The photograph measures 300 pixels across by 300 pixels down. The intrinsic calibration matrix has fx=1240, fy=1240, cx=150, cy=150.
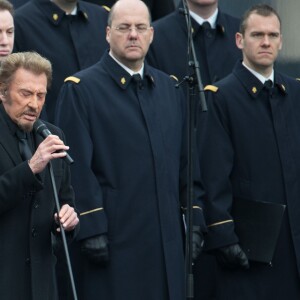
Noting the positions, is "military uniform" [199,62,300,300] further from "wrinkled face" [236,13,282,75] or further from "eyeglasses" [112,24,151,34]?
"eyeglasses" [112,24,151,34]

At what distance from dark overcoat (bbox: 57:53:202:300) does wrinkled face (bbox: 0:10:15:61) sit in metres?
0.44

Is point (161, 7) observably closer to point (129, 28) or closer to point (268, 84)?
point (268, 84)

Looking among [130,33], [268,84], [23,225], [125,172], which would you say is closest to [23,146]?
[23,225]

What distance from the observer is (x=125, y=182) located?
746cm

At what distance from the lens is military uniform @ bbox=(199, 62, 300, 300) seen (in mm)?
7918

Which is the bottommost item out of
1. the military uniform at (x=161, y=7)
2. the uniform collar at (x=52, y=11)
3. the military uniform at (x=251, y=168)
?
the military uniform at (x=251, y=168)

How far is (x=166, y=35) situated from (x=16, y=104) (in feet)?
7.77

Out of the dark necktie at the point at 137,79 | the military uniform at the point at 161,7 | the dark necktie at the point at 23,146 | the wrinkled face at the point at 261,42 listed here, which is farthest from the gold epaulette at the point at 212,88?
the dark necktie at the point at 23,146

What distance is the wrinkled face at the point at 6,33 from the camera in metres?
7.30

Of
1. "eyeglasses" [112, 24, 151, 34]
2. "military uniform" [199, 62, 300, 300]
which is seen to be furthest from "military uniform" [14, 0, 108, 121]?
"military uniform" [199, 62, 300, 300]

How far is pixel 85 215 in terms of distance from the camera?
23.8 feet

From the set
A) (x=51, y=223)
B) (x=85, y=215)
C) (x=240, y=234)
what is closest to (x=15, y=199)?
(x=51, y=223)

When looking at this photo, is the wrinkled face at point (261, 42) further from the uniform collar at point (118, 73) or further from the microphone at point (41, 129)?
the microphone at point (41, 129)

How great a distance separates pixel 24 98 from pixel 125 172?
1.29m
